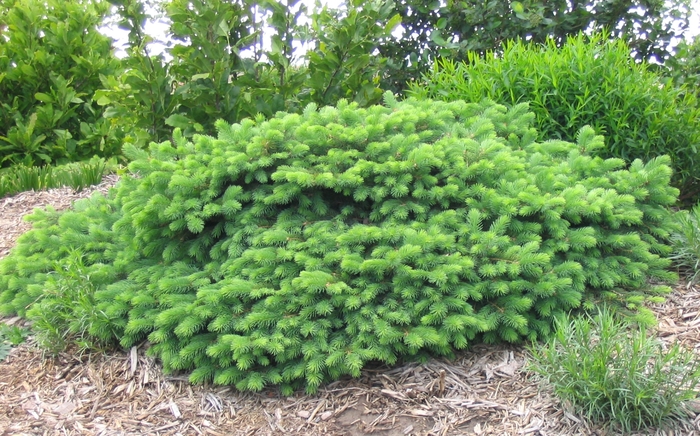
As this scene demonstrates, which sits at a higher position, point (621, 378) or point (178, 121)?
point (178, 121)

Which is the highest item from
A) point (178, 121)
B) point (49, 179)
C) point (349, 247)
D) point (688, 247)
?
point (178, 121)

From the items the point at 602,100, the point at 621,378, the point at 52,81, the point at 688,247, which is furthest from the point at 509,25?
the point at 52,81

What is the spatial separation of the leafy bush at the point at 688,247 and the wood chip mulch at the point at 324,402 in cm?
23

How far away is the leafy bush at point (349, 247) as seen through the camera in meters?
2.99

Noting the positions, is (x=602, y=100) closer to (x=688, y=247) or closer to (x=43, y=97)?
(x=688, y=247)

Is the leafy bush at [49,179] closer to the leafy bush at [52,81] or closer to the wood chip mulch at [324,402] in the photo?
the leafy bush at [52,81]

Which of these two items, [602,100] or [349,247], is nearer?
[349,247]

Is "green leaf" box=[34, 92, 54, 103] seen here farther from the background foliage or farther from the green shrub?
the green shrub

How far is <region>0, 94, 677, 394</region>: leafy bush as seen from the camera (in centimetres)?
299

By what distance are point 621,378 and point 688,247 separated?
1392mm

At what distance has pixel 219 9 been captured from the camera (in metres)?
4.26

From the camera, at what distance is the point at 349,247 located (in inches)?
125

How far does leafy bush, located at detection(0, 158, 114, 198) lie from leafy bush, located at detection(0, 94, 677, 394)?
6.67 ft

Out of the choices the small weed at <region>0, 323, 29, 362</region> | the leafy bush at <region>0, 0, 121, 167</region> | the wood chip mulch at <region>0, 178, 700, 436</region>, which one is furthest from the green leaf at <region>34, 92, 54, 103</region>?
the wood chip mulch at <region>0, 178, 700, 436</region>
